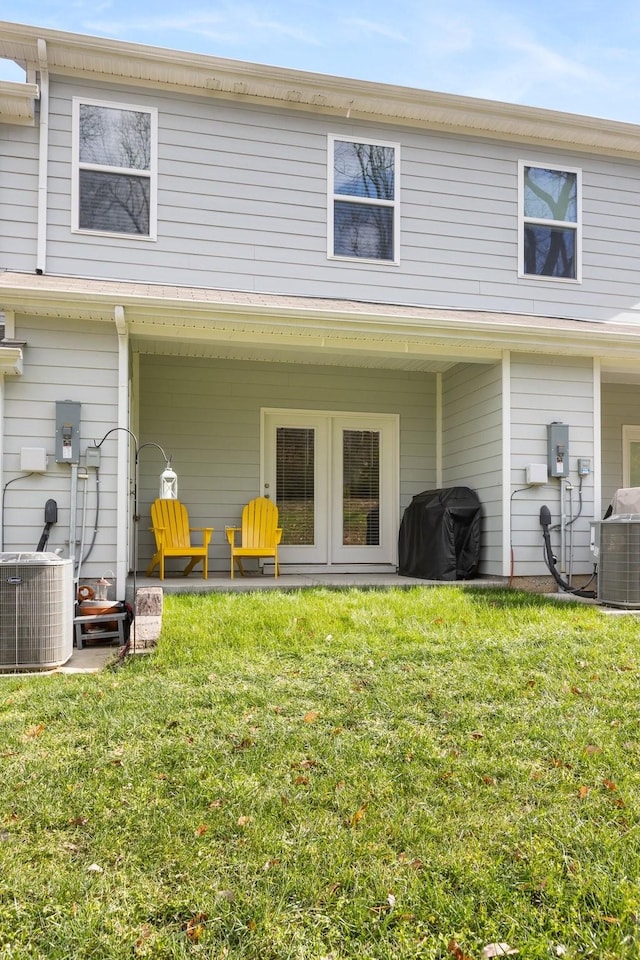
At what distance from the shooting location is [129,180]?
262 inches

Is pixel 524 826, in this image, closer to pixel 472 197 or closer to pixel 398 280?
pixel 398 280

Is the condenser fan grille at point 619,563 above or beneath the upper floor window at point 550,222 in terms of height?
beneath

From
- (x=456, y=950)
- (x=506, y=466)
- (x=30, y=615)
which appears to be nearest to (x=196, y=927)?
(x=456, y=950)

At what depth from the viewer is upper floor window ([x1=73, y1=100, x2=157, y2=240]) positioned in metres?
6.52

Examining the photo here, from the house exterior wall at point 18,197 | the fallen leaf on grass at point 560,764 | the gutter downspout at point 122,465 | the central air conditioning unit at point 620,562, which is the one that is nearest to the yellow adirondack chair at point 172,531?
the gutter downspout at point 122,465

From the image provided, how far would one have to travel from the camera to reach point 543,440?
6781 millimetres

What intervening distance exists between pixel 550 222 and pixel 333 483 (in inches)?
147

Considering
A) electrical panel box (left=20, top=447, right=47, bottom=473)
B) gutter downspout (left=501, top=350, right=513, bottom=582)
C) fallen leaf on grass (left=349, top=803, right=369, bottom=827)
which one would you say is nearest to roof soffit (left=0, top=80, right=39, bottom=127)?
electrical panel box (left=20, top=447, right=47, bottom=473)

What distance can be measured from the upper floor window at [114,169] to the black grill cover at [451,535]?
3.83m

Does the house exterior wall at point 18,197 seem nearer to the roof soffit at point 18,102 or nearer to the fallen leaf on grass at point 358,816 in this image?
the roof soffit at point 18,102

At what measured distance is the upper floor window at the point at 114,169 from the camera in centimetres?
652

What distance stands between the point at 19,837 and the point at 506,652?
2.86m

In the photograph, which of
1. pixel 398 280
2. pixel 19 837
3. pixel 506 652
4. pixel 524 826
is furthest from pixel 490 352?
pixel 19 837

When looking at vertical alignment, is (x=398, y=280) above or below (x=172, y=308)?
above
